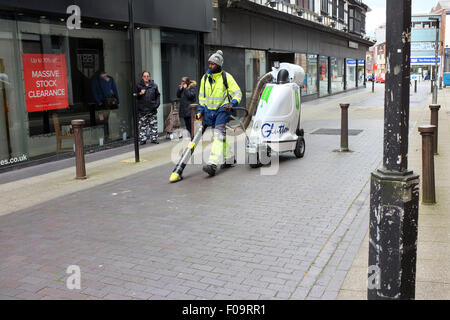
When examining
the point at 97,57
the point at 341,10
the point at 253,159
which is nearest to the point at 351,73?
the point at 341,10

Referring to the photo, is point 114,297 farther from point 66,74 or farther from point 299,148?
point 66,74

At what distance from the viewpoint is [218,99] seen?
338 inches

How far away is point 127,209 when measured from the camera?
662 centimetres

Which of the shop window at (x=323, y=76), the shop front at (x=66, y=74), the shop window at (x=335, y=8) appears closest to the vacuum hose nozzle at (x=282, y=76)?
the shop front at (x=66, y=74)

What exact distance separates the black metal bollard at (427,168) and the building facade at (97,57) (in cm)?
557

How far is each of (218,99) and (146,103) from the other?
4.09 metres

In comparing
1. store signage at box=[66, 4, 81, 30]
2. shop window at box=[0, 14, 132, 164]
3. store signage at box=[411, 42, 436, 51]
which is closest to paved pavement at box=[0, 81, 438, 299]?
shop window at box=[0, 14, 132, 164]

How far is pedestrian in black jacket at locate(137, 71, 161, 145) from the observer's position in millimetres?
12203

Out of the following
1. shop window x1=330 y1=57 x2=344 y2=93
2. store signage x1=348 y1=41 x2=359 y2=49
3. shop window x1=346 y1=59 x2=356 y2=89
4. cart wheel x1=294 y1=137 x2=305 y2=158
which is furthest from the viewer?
shop window x1=346 y1=59 x2=356 y2=89

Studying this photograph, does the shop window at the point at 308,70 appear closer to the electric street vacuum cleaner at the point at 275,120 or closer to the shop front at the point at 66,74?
the shop front at the point at 66,74

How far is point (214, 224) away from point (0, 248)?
90.8 inches

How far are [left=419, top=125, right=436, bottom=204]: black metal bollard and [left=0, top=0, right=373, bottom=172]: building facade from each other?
18.3 feet

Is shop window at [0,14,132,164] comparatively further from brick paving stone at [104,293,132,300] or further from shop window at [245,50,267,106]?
shop window at [245,50,267,106]
